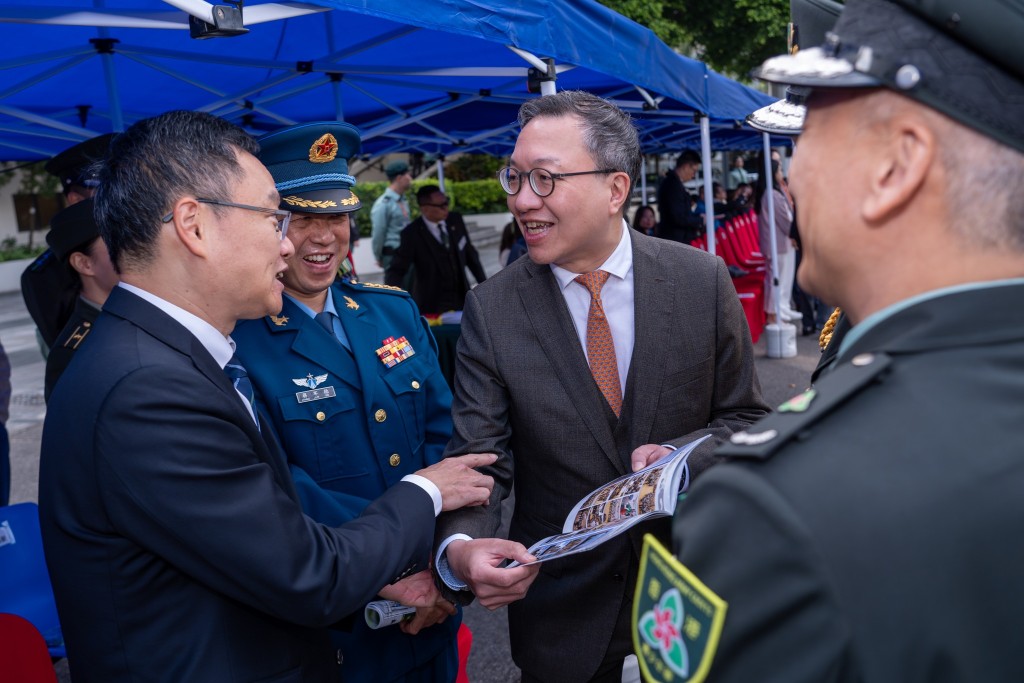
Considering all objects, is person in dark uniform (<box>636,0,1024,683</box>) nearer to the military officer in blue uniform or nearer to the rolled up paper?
the rolled up paper

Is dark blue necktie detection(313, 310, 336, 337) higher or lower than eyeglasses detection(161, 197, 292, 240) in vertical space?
lower

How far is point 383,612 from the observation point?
2.02 metres

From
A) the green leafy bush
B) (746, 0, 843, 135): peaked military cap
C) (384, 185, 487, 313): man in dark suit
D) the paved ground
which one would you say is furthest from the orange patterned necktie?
the green leafy bush

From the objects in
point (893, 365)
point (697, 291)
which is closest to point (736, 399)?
point (697, 291)

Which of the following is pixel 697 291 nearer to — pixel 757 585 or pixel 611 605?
pixel 611 605

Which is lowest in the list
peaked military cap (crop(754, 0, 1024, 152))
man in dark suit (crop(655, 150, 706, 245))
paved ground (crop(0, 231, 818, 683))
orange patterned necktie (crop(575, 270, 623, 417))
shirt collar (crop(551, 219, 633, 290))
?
paved ground (crop(0, 231, 818, 683))

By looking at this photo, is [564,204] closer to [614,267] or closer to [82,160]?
[614,267]

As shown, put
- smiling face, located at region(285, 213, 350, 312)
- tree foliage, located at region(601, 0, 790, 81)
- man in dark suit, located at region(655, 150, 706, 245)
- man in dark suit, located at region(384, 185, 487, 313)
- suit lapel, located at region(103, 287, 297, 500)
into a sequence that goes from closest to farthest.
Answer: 1. suit lapel, located at region(103, 287, 297, 500)
2. smiling face, located at region(285, 213, 350, 312)
3. man in dark suit, located at region(384, 185, 487, 313)
4. man in dark suit, located at region(655, 150, 706, 245)
5. tree foliage, located at region(601, 0, 790, 81)

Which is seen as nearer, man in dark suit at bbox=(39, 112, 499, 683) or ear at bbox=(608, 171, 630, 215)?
man in dark suit at bbox=(39, 112, 499, 683)

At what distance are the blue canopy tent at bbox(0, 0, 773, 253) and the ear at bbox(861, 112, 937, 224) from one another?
180 centimetres

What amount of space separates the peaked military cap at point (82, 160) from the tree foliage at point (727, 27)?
15.9 meters

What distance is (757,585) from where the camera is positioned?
797mm

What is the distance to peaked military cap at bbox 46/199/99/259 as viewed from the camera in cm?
329

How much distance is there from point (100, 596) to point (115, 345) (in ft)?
1.51
